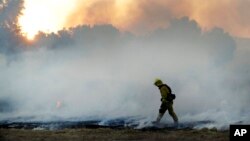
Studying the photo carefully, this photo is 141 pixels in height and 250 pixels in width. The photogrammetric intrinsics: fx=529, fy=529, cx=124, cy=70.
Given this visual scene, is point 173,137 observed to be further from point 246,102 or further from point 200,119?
point 246,102

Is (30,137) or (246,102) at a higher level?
(246,102)

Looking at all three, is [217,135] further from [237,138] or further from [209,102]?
[209,102]

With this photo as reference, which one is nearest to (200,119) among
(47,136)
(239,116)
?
(239,116)

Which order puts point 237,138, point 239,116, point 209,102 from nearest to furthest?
point 237,138
point 239,116
point 209,102

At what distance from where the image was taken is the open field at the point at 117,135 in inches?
981

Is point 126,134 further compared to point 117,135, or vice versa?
point 126,134

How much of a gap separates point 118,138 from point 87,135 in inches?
78.8

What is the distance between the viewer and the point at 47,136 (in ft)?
86.3

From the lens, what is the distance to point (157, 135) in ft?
84.8

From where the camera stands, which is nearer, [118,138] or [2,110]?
[118,138]

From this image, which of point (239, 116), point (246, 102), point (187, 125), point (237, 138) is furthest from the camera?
point (246, 102)

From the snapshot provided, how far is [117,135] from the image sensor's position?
2612cm

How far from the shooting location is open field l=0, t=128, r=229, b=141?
2491 cm

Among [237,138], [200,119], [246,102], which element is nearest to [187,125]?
[200,119]
